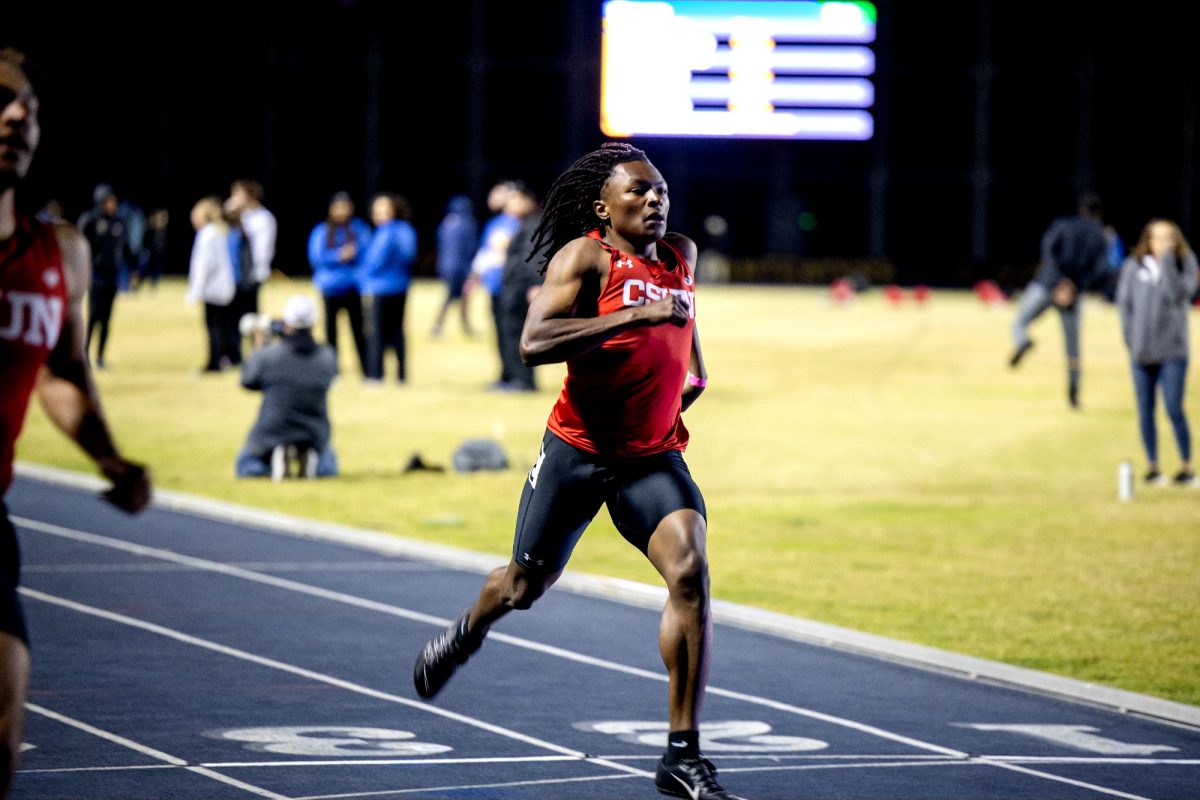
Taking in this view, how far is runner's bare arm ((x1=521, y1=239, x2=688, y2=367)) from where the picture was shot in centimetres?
571

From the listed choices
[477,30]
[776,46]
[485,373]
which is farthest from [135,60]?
[485,373]

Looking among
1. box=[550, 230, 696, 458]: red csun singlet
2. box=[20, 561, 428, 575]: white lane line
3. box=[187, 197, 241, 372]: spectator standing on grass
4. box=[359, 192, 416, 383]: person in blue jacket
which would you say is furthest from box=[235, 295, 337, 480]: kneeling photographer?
box=[550, 230, 696, 458]: red csun singlet

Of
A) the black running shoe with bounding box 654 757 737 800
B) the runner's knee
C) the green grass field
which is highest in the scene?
the runner's knee

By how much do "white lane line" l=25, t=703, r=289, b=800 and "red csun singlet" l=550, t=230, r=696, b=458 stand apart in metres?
1.50

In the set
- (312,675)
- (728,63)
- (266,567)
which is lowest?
(266,567)

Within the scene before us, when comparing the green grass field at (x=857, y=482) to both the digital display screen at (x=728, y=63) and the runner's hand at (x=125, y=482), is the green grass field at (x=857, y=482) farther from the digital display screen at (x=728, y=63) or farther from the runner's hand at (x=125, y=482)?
the digital display screen at (x=728, y=63)

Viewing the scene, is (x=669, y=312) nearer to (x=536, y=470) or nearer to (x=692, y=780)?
(x=536, y=470)

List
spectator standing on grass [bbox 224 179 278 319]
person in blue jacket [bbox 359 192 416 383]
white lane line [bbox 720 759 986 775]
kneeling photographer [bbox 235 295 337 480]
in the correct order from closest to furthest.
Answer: white lane line [bbox 720 759 986 775] → kneeling photographer [bbox 235 295 337 480] → person in blue jacket [bbox 359 192 416 383] → spectator standing on grass [bbox 224 179 278 319]

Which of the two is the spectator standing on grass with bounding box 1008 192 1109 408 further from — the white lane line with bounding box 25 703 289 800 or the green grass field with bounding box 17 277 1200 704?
the white lane line with bounding box 25 703 289 800

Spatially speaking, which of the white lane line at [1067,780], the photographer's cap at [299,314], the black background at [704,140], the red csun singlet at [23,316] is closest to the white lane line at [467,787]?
the white lane line at [1067,780]

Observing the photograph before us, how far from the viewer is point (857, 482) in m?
15.5

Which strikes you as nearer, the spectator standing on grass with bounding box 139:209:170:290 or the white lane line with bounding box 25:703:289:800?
the white lane line with bounding box 25:703:289:800

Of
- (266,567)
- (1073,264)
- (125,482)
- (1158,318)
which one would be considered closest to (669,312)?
(125,482)

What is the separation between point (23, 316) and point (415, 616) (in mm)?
5274
